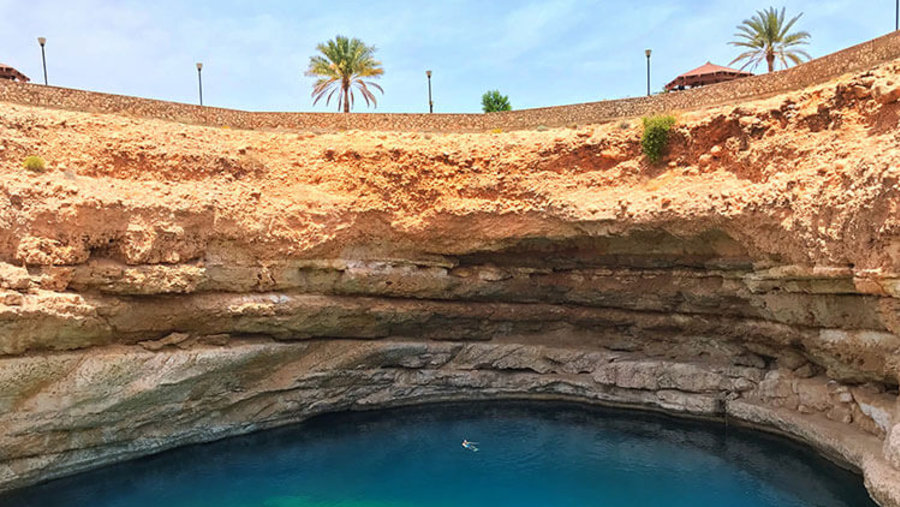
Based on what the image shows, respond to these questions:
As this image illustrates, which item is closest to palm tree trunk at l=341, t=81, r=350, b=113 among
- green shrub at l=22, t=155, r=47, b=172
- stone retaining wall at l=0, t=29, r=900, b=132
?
stone retaining wall at l=0, t=29, r=900, b=132

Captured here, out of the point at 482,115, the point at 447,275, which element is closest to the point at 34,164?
the point at 447,275

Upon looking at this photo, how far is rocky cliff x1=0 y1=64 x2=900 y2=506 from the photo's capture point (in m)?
14.0

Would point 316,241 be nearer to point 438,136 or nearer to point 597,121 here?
point 438,136

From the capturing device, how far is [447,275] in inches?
776

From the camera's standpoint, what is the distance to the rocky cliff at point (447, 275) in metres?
14.0

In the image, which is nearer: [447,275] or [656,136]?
[656,136]

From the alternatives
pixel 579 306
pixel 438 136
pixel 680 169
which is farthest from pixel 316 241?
pixel 680 169

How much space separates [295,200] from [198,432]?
Result: 799cm

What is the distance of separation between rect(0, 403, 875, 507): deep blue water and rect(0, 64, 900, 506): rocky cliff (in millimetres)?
728

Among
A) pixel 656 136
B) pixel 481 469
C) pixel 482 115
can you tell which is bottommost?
pixel 481 469

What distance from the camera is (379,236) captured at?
18750mm

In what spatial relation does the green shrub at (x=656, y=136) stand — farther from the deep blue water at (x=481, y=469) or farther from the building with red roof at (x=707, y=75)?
the building with red roof at (x=707, y=75)

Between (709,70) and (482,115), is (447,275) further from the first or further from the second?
(709,70)

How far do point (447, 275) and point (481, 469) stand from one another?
6.69 m
